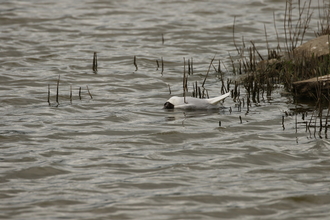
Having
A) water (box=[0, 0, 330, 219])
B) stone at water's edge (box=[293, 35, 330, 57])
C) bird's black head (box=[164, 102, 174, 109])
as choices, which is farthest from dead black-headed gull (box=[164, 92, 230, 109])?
stone at water's edge (box=[293, 35, 330, 57])

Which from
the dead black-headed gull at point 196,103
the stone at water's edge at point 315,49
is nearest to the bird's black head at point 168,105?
the dead black-headed gull at point 196,103

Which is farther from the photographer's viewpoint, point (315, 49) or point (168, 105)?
point (315, 49)

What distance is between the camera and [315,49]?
30.9 ft

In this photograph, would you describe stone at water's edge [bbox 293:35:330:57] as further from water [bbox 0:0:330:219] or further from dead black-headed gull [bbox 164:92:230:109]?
dead black-headed gull [bbox 164:92:230:109]

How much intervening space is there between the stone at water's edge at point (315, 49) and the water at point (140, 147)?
100cm

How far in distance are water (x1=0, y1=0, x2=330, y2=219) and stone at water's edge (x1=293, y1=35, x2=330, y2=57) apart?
3.28ft

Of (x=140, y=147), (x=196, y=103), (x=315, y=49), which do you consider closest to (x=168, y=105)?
(x=196, y=103)

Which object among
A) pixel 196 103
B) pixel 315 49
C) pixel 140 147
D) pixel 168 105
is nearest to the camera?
pixel 140 147

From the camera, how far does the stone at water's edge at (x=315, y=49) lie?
9.23 meters

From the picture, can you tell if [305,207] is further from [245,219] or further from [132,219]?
[132,219]

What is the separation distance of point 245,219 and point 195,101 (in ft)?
10.9

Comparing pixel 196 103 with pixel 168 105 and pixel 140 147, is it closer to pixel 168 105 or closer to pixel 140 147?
pixel 168 105

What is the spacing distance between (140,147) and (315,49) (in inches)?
175

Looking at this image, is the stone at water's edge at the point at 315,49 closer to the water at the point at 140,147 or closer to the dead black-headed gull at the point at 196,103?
the water at the point at 140,147
